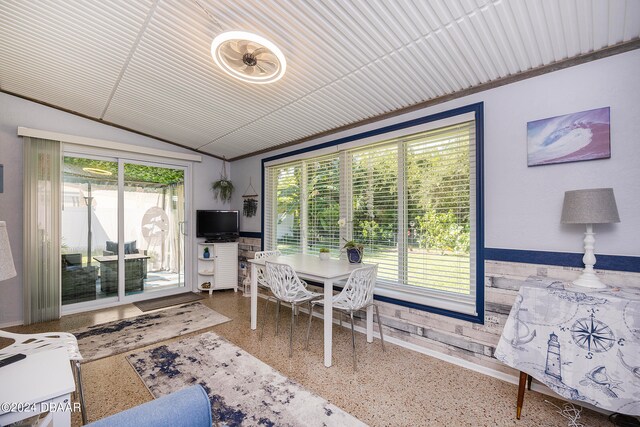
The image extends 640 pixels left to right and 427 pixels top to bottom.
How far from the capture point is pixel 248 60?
216cm

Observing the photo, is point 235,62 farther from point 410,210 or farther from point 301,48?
point 410,210

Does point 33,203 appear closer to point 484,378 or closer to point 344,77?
point 344,77

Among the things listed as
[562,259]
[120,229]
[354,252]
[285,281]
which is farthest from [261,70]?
[120,229]

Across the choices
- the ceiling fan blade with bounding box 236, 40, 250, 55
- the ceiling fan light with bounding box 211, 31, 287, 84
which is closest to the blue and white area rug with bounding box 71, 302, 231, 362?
the ceiling fan light with bounding box 211, 31, 287, 84

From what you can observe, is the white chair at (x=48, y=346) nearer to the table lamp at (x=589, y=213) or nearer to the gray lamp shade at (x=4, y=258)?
the gray lamp shade at (x=4, y=258)

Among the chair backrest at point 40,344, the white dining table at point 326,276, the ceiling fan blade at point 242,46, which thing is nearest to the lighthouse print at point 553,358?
the white dining table at point 326,276

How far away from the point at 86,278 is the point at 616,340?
572 centimetres

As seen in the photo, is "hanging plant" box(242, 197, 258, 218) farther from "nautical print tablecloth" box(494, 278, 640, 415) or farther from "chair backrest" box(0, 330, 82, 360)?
"nautical print tablecloth" box(494, 278, 640, 415)

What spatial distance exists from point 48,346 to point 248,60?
2.43m

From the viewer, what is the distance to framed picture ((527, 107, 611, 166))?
1995 mm

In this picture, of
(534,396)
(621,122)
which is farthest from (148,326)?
(621,122)

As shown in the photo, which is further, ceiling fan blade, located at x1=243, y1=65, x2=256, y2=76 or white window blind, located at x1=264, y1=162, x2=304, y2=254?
white window blind, located at x1=264, y1=162, x2=304, y2=254

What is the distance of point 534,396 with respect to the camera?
2.16 metres

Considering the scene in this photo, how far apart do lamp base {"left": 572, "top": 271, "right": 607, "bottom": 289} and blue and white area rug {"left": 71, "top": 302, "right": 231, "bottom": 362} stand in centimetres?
358
